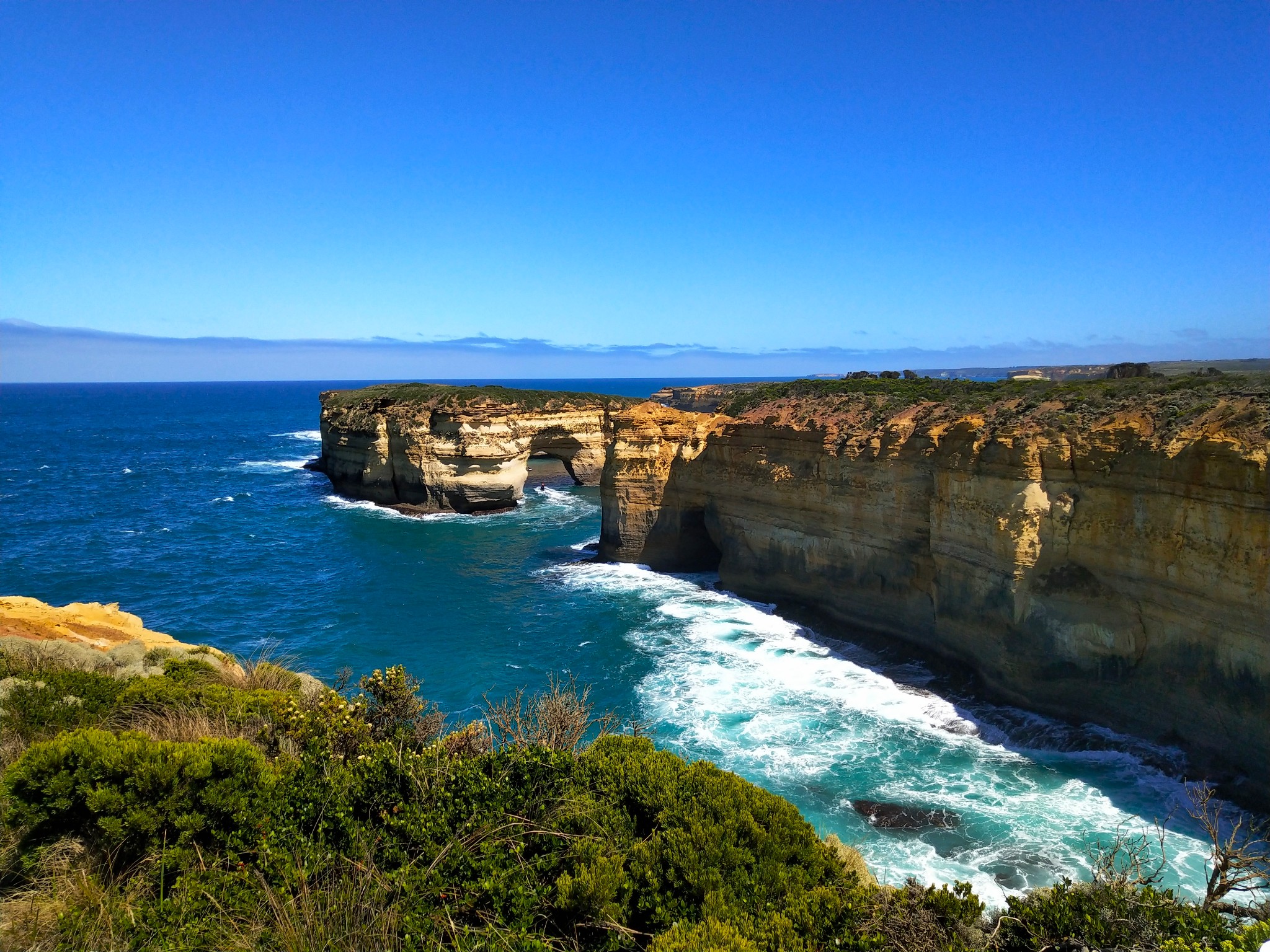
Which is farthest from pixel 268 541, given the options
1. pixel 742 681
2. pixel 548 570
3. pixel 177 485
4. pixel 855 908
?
pixel 855 908

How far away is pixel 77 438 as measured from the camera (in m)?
92.8

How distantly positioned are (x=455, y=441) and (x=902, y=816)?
122 feet

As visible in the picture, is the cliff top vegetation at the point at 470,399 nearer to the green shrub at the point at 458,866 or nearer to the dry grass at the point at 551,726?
the dry grass at the point at 551,726

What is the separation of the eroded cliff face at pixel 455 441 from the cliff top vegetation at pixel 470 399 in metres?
0.09

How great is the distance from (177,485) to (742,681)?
53.7 metres

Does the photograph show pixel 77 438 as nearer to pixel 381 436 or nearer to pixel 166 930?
pixel 381 436

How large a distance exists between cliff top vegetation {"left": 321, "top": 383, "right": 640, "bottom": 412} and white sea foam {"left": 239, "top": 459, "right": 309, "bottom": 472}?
36.7ft

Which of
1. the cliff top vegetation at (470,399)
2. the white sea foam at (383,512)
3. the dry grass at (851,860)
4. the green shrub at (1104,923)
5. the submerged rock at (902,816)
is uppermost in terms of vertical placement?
the cliff top vegetation at (470,399)

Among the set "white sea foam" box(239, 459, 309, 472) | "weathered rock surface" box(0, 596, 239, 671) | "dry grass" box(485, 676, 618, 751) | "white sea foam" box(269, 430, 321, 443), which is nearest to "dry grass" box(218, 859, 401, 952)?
"dry grass" box(485, 676, 618, 751)

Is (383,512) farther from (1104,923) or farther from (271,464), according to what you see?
(1104,923)

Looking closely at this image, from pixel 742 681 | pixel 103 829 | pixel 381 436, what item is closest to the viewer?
pixel 103 829

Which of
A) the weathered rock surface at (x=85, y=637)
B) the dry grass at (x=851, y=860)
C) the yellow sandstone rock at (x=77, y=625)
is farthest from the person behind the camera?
the yellow sandstone rock at (x=77, y=625)

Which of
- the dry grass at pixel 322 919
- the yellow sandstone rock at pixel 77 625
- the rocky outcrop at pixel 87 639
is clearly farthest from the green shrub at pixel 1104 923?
the yellow sandstone rock at pixel 77 625

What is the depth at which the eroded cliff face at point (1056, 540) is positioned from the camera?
14.9 meters
